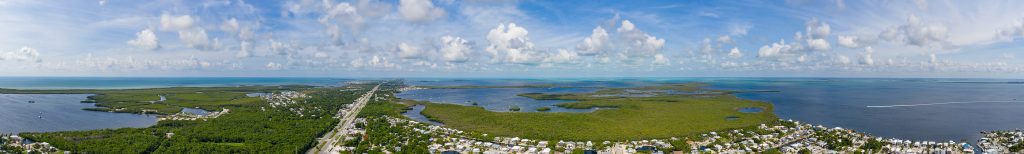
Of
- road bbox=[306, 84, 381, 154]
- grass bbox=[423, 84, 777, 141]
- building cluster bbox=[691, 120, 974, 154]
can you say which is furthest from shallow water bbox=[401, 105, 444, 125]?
building cluster bbox=[691, 120, 974, 154]

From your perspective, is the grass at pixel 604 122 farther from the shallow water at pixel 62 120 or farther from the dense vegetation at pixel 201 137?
the shallow water at pixel 62 120

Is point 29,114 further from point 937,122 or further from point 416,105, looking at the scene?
point 937,122

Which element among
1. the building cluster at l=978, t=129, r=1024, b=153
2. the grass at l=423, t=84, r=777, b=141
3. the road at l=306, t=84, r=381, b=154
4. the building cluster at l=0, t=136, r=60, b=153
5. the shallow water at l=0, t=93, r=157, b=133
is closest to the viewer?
the building cluster at l=0, t=136, r=60, b=153

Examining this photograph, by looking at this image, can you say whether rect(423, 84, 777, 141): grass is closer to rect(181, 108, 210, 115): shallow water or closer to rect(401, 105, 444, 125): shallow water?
rect(401, 105, 444, 125): shallow water

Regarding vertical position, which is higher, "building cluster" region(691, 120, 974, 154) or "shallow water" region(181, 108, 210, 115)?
"shallow water" region(181, 108, 210, 115)

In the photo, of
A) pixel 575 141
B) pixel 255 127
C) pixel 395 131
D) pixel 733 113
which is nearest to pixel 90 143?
pixel 255 127

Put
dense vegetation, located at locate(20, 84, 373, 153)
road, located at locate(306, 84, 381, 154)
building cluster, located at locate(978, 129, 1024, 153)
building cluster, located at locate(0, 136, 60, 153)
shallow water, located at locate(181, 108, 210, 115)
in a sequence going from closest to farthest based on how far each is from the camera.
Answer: building cluster, located at locate(0, 136, 60, 153) → building cluster, located at locate(978, 129, 1024, 153) → dense vegetation, located at locate(20, 84, 373, 153) → road, located at locate(306, 84, 381, 154) → shallow water, located at locate(181, 108, 210, 115)
